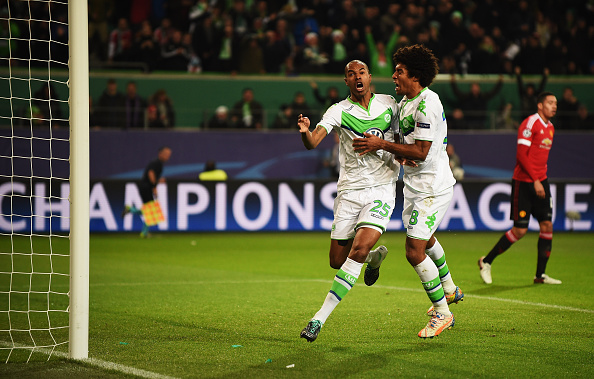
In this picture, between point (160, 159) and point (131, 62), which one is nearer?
point (160, 159)

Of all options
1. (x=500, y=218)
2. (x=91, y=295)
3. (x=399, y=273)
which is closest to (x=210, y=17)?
(x=500, y=218)

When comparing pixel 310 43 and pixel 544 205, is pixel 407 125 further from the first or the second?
pixel 310 43

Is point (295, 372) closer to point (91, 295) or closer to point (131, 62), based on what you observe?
point (91, 295)

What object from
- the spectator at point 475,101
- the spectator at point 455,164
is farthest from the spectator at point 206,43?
the spectator at point 455,164

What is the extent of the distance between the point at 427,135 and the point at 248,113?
12729 mm

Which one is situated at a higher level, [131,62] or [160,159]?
[131,62]

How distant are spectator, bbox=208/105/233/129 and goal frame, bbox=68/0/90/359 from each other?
42.9 ft

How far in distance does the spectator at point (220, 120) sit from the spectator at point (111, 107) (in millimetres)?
2139

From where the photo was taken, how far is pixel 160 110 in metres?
18.1

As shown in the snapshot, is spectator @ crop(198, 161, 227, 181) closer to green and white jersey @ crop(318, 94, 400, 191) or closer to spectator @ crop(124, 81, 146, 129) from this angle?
spectator @ crop(124, 81, 146, 129)

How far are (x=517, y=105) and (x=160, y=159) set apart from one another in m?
9.08

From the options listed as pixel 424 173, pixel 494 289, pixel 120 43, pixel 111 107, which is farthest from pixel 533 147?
pixel 120 43

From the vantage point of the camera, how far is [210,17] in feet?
63.9

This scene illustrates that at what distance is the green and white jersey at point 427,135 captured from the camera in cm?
604
